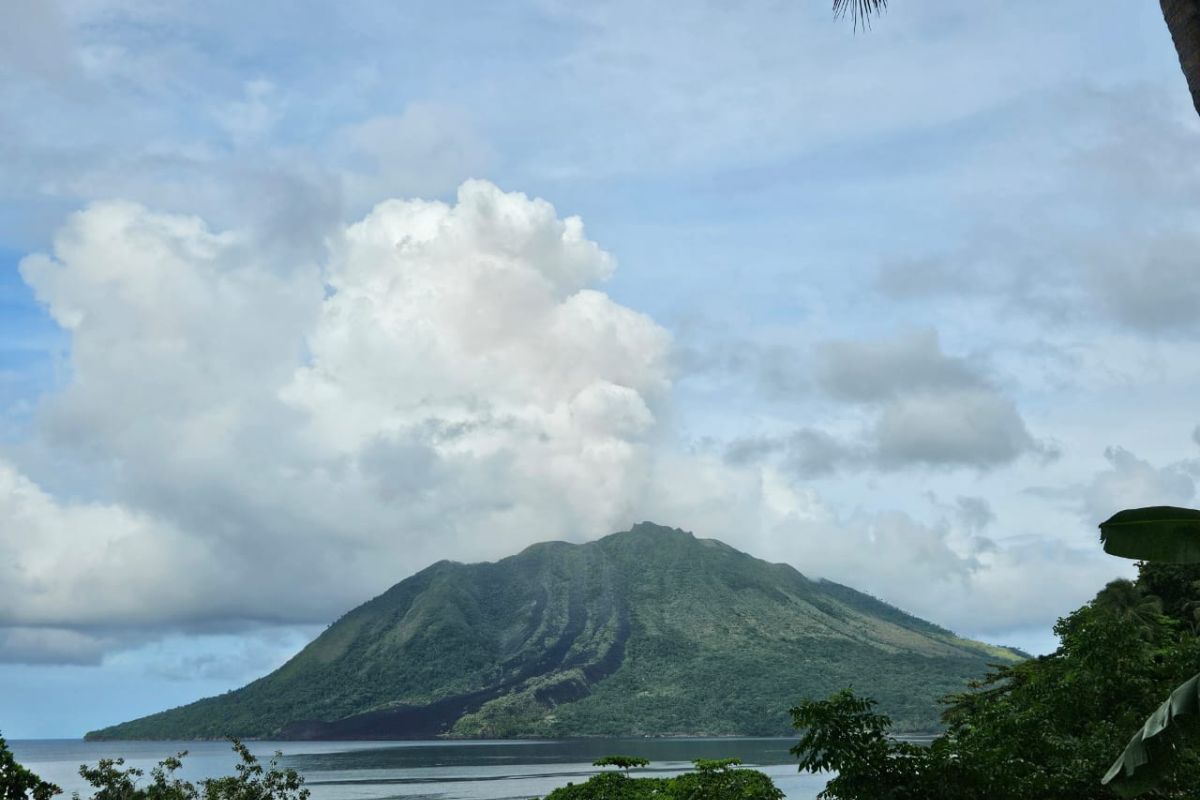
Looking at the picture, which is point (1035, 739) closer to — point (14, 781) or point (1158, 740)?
point (1158, 740)

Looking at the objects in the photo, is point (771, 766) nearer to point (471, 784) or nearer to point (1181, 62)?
point (471, 784)

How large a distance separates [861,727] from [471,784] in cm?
10376

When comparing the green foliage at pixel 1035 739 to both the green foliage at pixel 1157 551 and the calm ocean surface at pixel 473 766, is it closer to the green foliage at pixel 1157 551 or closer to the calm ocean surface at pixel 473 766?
the green foliage at pixel 1157 551

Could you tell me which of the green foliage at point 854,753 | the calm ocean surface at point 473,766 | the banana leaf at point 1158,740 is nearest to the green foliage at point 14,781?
the green foliage at point 854,753

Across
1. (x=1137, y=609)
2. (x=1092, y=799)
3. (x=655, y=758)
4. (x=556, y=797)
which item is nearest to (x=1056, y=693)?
(x=1092, y=799)

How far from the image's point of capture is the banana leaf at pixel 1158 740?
6.07 metres

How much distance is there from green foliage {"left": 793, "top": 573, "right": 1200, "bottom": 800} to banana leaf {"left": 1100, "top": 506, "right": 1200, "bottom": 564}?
20.6 ft

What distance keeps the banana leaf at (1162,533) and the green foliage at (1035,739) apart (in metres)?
6.27

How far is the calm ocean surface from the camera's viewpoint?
3981 inches

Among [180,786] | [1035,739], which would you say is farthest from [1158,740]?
[180,786]

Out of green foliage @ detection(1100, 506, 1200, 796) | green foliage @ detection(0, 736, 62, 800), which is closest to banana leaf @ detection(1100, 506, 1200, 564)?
green foliage @ detection(1100, 506, 1200, 796)

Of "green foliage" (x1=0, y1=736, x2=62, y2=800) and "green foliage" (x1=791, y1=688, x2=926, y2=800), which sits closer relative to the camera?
"green foliage" (x1=791, y1=688, x2=926, y2=800)

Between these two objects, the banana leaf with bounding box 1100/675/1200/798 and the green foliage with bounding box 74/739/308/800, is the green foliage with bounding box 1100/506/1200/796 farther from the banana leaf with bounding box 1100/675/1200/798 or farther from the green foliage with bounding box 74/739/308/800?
the green foliage with bounding box 74/739/308/800

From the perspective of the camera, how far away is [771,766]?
381 ft
